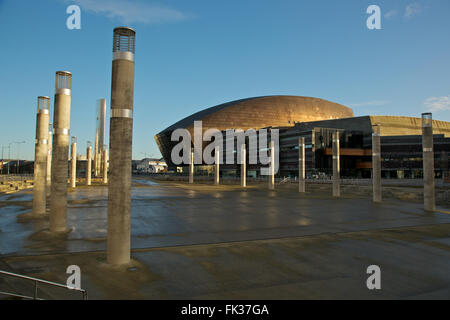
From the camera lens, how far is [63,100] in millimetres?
12844

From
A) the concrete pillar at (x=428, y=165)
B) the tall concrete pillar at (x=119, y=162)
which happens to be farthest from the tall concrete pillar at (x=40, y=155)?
the concrete pillar at (x=428, y=165)

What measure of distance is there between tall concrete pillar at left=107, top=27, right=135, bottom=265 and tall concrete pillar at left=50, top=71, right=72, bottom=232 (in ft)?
18.3

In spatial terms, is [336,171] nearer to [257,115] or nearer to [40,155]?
[40,155]

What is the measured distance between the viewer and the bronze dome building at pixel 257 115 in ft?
397

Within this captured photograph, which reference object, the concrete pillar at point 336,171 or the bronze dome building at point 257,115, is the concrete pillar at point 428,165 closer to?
the concrete pillar at point 336,171

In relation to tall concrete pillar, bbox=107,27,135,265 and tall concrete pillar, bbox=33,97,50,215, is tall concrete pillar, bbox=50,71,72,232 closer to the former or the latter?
tall concrete pillar, bbox=33,97,50,215

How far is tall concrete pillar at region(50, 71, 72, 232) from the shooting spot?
41.1ft

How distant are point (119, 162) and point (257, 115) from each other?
11805 centimetres

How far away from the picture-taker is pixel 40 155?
16484 mm

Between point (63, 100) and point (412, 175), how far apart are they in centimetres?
8404

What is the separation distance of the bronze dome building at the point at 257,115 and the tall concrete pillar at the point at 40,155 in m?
102

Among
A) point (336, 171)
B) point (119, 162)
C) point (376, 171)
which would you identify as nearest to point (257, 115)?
point (336, 171)

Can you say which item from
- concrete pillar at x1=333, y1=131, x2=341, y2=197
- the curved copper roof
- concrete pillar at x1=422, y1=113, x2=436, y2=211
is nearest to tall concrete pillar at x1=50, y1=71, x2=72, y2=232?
concrete pillar at x1=422, y1=113, x2=436, y2=211
